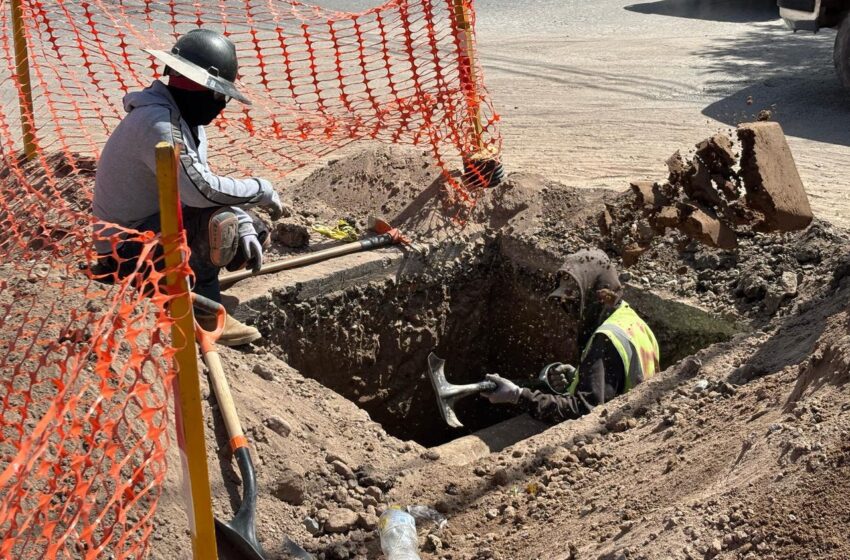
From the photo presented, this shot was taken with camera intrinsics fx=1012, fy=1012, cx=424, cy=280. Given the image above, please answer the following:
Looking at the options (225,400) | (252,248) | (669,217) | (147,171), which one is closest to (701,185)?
(669,217)

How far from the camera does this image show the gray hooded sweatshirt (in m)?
5.26

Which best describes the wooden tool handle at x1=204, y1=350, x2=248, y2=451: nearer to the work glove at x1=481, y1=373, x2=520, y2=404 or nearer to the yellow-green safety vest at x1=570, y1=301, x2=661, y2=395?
the work glove at x1=481, y1=373, x2=520, y2=404

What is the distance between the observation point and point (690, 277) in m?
6.61

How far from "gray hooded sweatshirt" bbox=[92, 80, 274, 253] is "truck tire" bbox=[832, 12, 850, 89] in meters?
7.41

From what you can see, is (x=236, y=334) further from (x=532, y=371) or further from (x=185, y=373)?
(x=532, y=371)

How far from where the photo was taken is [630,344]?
568cm

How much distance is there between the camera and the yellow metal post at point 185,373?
3.08 m

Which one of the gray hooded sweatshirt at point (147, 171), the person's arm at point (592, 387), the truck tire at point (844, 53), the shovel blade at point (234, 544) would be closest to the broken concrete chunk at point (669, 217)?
the person's arm at point (592, 387)

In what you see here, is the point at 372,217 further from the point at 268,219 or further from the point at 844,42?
the point at 844,42

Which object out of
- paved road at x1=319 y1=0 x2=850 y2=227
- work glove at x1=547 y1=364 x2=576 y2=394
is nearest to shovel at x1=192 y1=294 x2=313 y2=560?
work glove at x1=547 y1=364 x2=576 y2=394

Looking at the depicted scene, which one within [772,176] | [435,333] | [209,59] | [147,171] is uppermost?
[209,59]

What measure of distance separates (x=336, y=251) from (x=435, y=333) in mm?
1088

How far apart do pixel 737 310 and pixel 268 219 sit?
10.6ft

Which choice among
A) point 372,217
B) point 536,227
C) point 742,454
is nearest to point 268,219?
point 372,217
